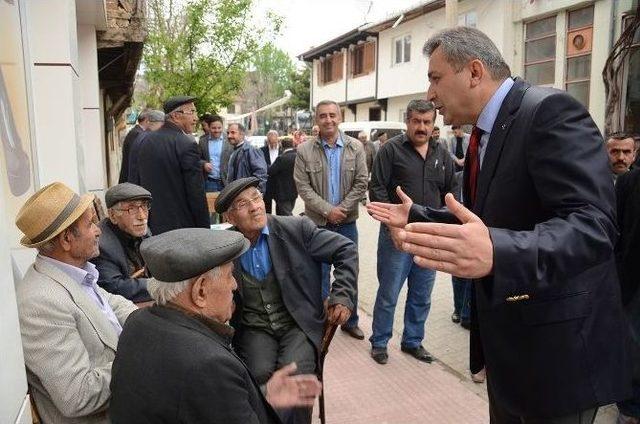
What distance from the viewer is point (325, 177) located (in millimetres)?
4730

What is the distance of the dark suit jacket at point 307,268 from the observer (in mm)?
2939

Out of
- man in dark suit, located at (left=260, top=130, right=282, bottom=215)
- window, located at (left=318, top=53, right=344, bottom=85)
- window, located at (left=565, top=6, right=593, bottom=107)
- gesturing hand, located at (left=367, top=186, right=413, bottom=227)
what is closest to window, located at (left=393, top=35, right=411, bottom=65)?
window, located at (left=318, top=53, right=344, bottom=85)

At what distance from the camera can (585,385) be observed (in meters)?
1.70

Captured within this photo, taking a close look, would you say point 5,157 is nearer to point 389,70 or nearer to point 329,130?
point 329,130

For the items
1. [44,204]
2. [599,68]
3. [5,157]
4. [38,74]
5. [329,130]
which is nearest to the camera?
[44,204]

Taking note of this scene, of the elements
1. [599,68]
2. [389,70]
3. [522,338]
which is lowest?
[522,338]

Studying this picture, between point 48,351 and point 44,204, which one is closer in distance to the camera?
point 48,351

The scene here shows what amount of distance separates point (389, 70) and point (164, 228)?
57.2 ft

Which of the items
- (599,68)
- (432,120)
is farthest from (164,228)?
(599,68)

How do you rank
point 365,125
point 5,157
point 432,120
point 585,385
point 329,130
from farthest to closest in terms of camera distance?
point 365,125, point 329,130, point 432,120, point 5,157, point 585,385

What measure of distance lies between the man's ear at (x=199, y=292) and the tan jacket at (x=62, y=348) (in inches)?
23.2

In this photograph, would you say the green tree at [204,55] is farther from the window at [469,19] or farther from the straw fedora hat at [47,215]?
the straw fedora hat at [47,215]

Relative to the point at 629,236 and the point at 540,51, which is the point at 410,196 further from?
the point at 540,51

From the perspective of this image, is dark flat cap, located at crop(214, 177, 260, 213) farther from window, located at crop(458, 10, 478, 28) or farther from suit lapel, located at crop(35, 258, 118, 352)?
window, located at crop(458, 10, 478, 28)
